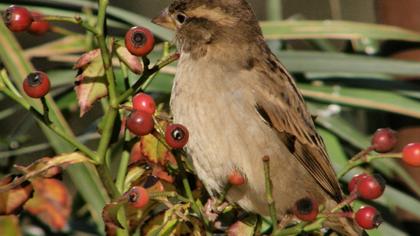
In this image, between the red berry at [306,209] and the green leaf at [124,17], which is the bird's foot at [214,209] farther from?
the green leaf at [124,17]

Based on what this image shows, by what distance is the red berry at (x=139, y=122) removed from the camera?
1.51 metres

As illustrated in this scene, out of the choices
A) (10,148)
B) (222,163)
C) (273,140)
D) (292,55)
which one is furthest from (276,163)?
(10,148)

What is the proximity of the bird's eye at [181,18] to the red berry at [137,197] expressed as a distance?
824 mm

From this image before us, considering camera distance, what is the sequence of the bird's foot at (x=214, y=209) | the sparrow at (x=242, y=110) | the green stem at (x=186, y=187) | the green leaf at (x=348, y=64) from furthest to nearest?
1. the green leaf at (x=348, y=64)
2. the sparrow at (x=242, y=110)
3. the bird's foot at (x=214, y=209)
4. the green stem at (x=186, y=187)

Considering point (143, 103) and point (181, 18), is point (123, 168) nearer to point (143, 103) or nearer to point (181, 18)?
point (143, 103)

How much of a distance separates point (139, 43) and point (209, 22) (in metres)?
0.79

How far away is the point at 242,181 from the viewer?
176 cm

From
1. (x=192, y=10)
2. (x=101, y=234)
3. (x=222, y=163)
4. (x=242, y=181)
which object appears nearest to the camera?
(x=242, y=181)

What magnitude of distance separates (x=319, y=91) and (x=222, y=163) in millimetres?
523

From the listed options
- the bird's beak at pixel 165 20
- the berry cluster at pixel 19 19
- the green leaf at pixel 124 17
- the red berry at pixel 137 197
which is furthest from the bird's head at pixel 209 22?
the red berry at pixel 137 197

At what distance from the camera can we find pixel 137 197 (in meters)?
1.51

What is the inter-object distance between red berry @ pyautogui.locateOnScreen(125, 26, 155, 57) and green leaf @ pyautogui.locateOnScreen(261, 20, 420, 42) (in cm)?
102

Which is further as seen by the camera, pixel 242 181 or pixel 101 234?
pixel 101 234

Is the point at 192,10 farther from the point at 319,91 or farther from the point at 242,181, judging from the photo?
the point at 242,181
